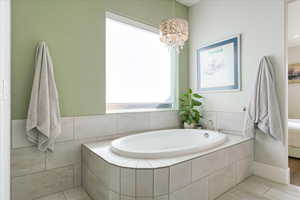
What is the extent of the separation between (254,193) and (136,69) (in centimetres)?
221

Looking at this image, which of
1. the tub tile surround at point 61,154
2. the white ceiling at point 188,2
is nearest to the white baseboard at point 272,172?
the tub tile surround at point 61,154

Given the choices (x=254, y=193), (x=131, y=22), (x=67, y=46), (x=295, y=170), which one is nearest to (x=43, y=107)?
(x=67, y=46)

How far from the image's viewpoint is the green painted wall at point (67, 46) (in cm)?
168

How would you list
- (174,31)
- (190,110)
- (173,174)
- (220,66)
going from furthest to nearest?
(190,110) → (220,66) → (174,31) → (173,174)

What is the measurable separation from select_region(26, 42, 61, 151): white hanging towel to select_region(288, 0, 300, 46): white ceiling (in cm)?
320

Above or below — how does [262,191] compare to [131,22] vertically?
below

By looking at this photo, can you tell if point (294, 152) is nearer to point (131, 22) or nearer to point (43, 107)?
point (131, 22)

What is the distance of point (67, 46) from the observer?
193cm

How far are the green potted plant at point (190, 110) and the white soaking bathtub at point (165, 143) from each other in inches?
9.4

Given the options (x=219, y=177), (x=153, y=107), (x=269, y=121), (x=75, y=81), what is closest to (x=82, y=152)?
(x=75, y=81)

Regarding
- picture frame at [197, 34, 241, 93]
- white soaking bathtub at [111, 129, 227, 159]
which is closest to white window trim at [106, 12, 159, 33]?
picture frame at [197, 34, 241, 93]

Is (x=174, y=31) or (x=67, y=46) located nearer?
(x=174, y=31)

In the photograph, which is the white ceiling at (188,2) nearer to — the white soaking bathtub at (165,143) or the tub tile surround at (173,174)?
the white soaking bathtub at (165,143)

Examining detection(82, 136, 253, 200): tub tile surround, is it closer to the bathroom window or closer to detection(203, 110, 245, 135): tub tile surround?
detection(203, 110, 245, 135): tub tile surround
